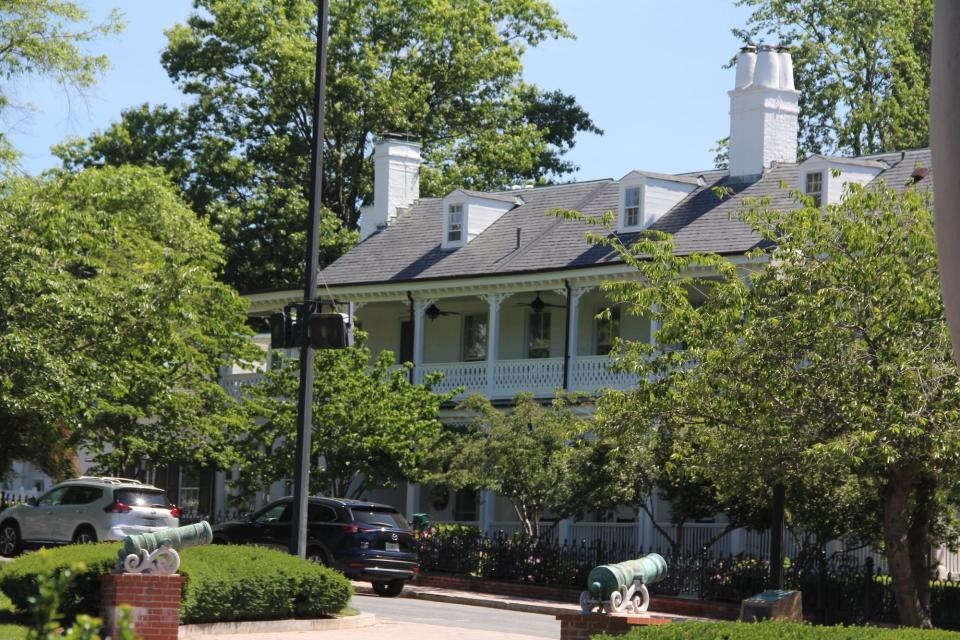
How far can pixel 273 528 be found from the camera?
2638cm

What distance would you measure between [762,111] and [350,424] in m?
12.0

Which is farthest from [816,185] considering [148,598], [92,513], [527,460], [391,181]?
[148,598]

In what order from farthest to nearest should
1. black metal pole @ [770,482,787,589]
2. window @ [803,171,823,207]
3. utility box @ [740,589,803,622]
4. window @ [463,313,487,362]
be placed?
1. window @ [463,313,487,362]
2. window @ [803,171,823,207]
3. black metal pole @ [770,482,787,589]
4. utility box @ [740,589,803,622]

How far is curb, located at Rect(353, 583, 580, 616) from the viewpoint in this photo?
2538cm

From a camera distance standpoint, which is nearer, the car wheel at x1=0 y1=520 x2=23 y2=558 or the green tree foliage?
the green tree foliage

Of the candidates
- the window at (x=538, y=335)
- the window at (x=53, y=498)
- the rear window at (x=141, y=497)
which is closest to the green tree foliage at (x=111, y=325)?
the window at (x=53, y=498)

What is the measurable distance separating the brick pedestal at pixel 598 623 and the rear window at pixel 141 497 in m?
17.3

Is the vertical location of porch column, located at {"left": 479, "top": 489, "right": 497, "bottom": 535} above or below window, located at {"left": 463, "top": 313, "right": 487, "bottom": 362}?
below

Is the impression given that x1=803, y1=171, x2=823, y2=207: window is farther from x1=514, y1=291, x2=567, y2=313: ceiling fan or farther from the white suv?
the white suv

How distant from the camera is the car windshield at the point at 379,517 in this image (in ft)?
85.0

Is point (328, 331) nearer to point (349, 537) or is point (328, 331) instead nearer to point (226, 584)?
point (226, 584)

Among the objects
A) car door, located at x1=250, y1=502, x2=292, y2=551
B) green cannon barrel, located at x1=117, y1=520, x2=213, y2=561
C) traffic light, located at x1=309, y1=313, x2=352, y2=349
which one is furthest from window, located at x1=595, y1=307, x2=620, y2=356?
green cannon barrel, located at x1=117, y1=520, x2=213, y2=561

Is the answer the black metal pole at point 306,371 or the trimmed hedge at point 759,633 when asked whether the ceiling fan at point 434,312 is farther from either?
the trimmed hedge at point 759,633

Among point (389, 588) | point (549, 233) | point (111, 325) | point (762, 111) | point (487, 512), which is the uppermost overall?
point (762, 111)
